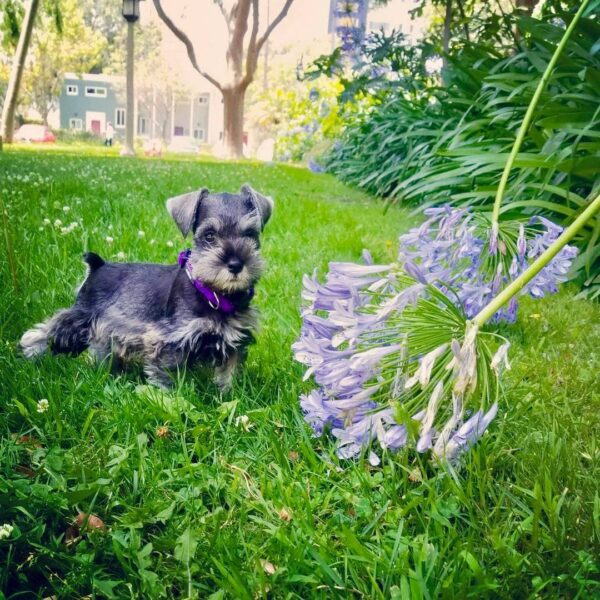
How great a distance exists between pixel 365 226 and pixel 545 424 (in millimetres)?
4562

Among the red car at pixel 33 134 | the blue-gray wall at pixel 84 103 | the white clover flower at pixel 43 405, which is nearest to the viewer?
the white clover flower at pixel 43 405

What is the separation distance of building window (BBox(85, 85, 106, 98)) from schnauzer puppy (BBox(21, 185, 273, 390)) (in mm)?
53349

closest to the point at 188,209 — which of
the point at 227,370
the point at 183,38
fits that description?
the point at 227,370

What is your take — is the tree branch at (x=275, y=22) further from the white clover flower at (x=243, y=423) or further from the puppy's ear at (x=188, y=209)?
the white clover flower at (x=243, y=423)

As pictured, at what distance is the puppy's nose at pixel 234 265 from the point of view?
2447 millimetres

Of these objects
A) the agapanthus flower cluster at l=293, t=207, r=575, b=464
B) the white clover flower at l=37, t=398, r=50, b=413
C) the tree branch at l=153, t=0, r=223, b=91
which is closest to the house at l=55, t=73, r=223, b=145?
the tree branch at l=153, t=0, r=223, b=91

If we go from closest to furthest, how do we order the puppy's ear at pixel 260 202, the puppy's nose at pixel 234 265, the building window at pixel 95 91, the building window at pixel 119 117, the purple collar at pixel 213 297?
the puppy's nose at pixel 234 265 → the purple collar at pixel 213 297 → the puppy's ear at pixel 260 202 → the building window at pixel 95 91 → the building window at pixel 119 117

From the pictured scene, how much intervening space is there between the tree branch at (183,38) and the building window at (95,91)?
88.6ft

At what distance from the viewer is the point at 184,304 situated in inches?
103

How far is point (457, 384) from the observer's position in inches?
64.6

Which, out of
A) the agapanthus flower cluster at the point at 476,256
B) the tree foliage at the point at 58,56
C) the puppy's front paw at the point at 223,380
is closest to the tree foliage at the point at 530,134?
the agapanthus flower cluster at the point at 476,256

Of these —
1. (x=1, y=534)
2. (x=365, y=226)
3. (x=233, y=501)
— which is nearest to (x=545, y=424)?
(x=233, y=501)

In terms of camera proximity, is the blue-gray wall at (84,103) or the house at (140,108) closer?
the blue-gray wall at (84,103)

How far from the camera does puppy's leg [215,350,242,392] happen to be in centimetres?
261
